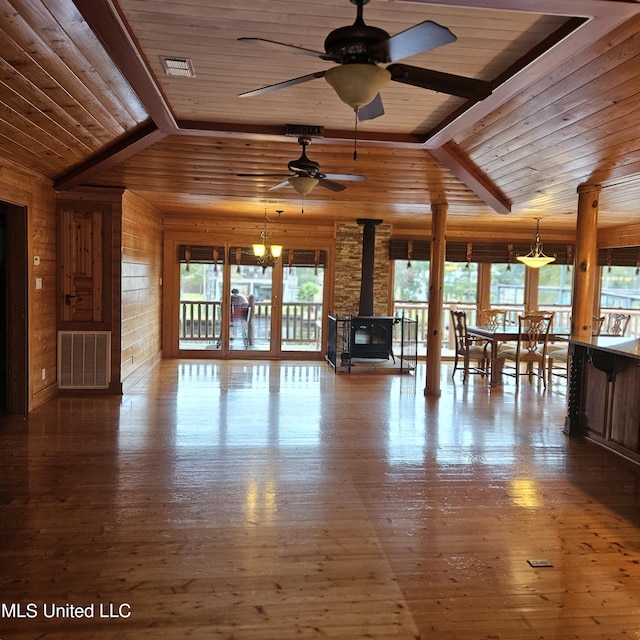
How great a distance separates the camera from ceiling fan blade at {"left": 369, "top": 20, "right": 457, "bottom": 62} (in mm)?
1990

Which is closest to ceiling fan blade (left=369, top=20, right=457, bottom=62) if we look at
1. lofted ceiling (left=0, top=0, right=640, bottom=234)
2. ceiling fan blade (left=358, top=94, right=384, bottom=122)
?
lofted ceiling (left=0, top=0, right=640, bottom=234)

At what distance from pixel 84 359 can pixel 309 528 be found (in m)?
4.48

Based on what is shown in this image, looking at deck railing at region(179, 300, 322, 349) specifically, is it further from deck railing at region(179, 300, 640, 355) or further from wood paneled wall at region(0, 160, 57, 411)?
wood paneled wall at region(0, 160, 57, 411)

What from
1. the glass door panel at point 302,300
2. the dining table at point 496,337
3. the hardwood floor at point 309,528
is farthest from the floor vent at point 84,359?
the dining table at point 496,337

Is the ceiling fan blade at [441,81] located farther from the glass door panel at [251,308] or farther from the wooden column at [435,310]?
the glass door panel at [251,308]

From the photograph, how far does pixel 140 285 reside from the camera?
777 cm

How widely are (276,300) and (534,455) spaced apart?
6.06 metres

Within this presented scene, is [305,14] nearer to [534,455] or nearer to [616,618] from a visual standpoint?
[616,618]

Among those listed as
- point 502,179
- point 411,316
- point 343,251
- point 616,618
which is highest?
point 502,179

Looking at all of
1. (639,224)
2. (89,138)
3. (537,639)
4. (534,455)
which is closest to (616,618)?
(537,639)

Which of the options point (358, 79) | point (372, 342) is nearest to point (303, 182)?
point (358, 79)

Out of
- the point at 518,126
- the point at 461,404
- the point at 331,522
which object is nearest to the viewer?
the point at 331,522

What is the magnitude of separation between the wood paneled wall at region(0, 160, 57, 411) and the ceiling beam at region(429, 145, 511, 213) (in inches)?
165

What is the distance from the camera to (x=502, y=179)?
241 inches
